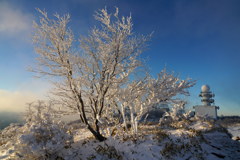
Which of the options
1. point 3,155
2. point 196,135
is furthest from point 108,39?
point 3,155

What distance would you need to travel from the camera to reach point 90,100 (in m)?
10.7

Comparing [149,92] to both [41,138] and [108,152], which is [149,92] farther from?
[41,138]

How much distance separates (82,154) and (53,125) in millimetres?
2207

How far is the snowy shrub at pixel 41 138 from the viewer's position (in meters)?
8.08

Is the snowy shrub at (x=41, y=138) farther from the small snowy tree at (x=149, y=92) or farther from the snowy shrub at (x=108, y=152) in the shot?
the small snowy tree at (x=149, y=92)

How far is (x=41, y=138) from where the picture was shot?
28.0 feet

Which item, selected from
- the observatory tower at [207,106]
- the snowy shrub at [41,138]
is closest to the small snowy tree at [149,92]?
the snowy shrub at [41,138]

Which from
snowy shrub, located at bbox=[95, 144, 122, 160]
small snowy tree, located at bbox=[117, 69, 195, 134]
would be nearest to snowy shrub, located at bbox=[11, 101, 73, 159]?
snowy shrub, located at bbox=[95, 144, 122, 160]

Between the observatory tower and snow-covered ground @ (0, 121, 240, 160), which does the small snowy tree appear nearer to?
snow-covered ground @ (0, 121, 240, 160)

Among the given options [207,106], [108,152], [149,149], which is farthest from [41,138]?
[207,106]

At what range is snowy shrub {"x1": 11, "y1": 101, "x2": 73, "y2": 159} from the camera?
8078 millimetres

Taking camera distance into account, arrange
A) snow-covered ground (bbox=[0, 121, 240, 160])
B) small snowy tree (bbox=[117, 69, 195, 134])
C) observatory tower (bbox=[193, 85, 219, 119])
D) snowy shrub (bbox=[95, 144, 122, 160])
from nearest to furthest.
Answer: snowy shrub (bbox=[95, 144, 122, 160]) < snow-covered ground (bbox=[0, 121, 240, 160]) < small snowy tree (bbox=[117, 69, 195, 134]) < observatory tower (bbox=[193, 85, 219, 119])

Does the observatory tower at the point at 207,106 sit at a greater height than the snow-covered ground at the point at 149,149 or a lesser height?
greater

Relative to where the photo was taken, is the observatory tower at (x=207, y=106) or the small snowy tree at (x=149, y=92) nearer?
the small snowy tree at (x=149, y=92)
